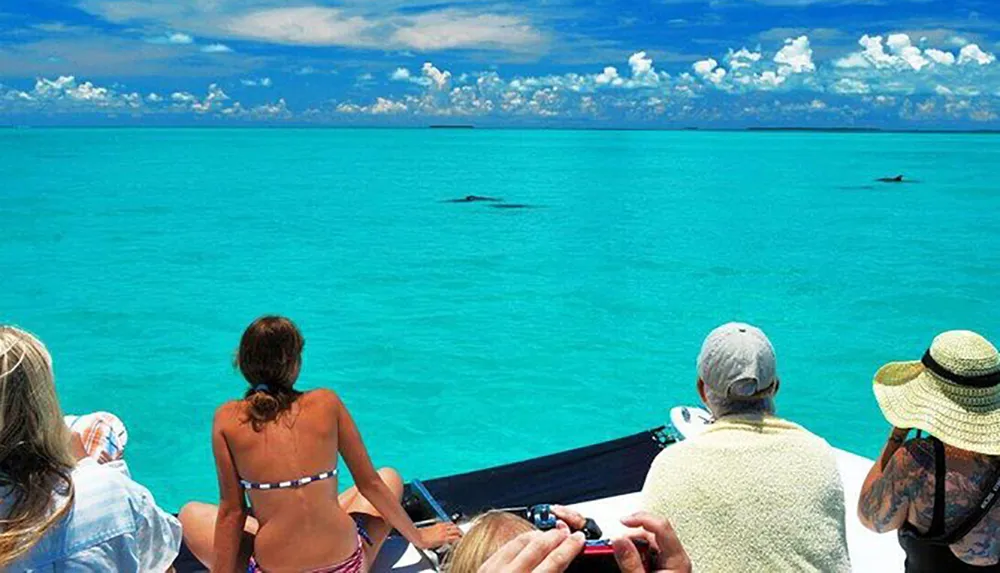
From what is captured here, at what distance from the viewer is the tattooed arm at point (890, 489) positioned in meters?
2.33

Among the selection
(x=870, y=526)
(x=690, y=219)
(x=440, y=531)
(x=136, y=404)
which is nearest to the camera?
(x=870, y=526)

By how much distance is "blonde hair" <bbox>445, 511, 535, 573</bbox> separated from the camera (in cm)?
133

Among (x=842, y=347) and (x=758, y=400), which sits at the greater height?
(x=758, y=400)

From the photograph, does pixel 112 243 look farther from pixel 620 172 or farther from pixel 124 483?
pixel 620 172

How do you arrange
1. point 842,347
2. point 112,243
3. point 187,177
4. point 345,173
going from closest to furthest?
point 842,347, point 112,243, point 187,177, point 345,173

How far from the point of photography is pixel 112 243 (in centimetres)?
2103

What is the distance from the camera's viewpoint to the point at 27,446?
1649 mm

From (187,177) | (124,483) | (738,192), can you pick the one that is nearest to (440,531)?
(124,483)

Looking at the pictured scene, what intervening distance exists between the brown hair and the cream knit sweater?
1188 mm

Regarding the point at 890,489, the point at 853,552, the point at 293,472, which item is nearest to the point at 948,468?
the point at 890,489

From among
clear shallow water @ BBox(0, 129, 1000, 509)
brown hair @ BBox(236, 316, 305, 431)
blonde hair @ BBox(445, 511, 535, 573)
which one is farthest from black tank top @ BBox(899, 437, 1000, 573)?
clear shallow water @ BBox(0, 129, 1000, 509)

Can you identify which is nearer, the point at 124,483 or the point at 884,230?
the point at 124,483

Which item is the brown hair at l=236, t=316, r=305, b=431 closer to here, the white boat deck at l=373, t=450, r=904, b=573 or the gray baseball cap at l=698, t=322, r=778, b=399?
the white boat deck at l=373, t=450, r=904, b=573

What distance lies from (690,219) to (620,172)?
23979mm
